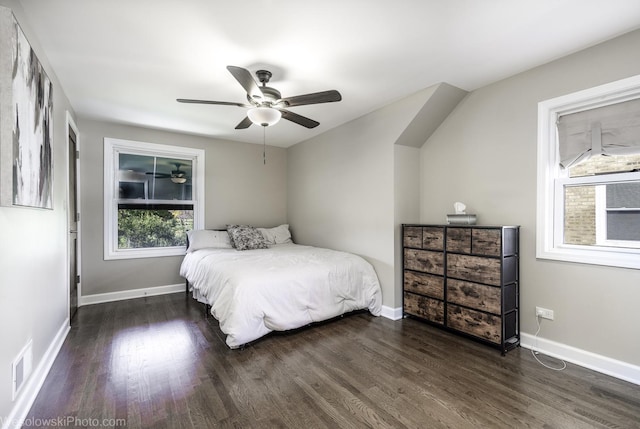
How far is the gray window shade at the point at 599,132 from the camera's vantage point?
220 centimetres

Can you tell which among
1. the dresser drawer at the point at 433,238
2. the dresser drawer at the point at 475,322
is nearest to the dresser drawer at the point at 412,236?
the dresser drawer at the point at 433,238

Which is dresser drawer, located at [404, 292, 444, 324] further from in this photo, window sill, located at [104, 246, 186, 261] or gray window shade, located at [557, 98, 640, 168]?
window sill, located at [104, 246, 186, 261]

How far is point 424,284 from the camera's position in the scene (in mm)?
3217

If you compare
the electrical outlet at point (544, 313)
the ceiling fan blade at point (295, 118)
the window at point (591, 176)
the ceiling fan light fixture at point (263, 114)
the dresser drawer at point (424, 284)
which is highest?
the ceiling fan blade at point (295, 118)

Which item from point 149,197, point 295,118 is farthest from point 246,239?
point 295,118

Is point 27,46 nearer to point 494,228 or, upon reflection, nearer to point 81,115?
point 81,115

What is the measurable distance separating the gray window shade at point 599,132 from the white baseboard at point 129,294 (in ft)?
16.4

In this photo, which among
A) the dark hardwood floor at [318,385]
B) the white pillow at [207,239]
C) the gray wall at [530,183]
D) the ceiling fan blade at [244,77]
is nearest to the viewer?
the dark hardwood floor at [318,385]

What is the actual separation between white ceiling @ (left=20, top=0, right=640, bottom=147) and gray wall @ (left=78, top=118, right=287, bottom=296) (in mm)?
1073

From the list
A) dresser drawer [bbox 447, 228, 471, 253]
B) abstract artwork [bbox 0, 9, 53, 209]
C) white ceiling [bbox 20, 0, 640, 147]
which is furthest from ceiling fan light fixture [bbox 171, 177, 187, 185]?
dresser drawer [bbox 447, 228, 471, 253]

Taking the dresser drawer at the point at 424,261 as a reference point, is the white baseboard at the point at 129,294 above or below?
below

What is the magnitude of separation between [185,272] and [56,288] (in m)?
1.56

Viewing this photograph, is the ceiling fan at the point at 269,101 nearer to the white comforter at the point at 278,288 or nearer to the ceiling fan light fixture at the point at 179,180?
the white comforter at the point at 278,288

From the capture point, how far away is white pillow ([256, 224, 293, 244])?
4.96m
